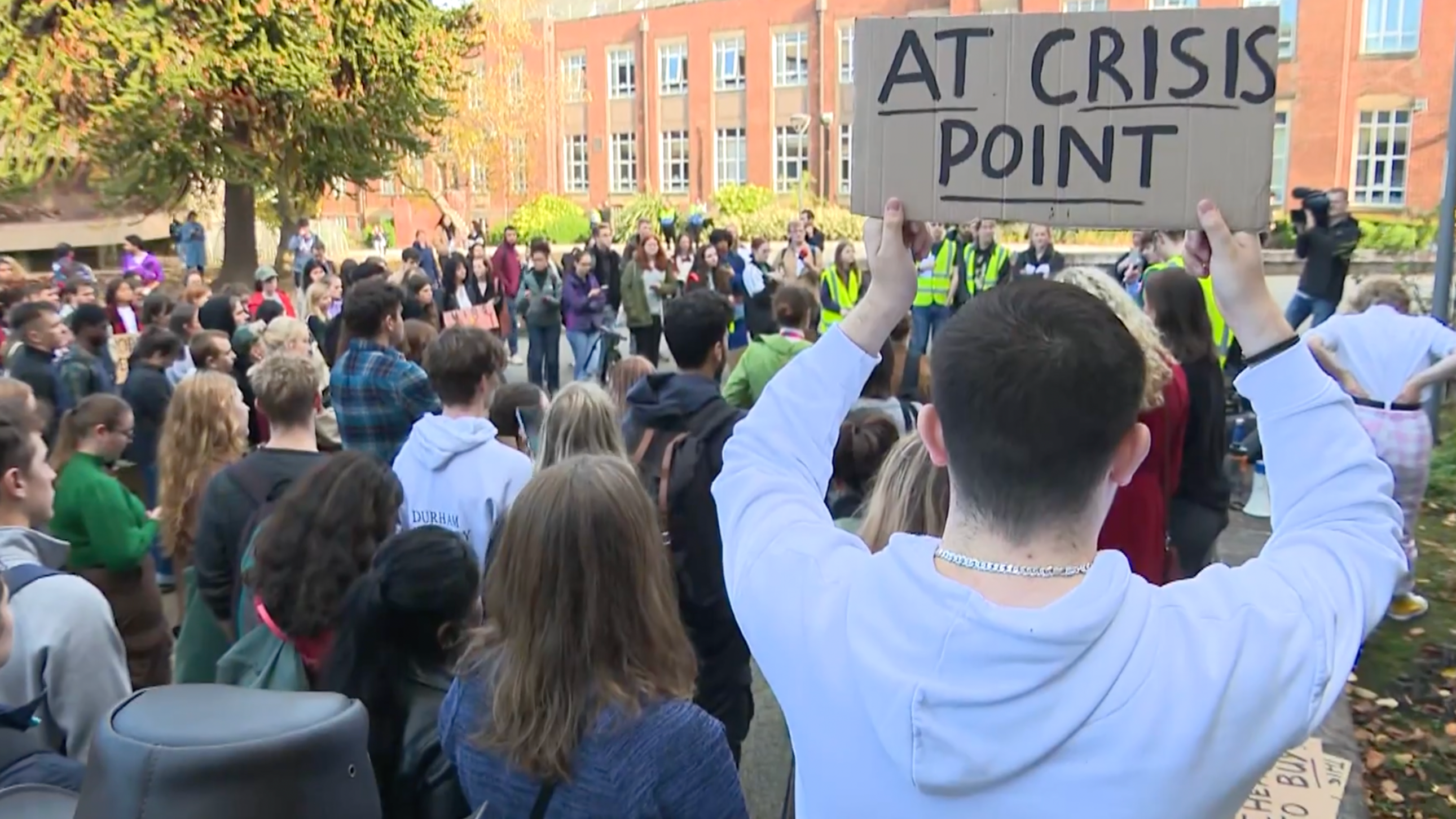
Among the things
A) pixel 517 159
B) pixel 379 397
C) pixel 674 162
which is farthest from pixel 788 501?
pixel 674 162

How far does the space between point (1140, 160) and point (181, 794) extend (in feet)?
4.94

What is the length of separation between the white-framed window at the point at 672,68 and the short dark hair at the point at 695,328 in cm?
4804

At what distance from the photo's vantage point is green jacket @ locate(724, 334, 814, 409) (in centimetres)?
555

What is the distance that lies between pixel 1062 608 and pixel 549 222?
4385 cm

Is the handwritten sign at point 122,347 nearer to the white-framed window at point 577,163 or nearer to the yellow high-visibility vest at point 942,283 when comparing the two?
the yellow high-visibility vest at point 942,283

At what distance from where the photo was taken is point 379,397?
5.46m

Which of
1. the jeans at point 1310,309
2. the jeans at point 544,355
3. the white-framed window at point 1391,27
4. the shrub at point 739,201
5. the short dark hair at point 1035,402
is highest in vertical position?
the white-framed window at point 1391,27

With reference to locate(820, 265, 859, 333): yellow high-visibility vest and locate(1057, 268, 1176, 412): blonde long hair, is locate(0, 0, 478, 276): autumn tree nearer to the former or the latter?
locate(820, 265, 859, 333): yellow high-visibility vest

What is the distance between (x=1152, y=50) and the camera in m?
1.79

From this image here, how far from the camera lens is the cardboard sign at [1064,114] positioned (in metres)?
1.75

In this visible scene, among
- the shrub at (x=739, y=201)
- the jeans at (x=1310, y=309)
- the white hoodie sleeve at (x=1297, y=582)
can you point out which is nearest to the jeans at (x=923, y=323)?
the jeans at (x=1310, y=309)

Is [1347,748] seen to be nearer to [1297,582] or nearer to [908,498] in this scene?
[908,498]

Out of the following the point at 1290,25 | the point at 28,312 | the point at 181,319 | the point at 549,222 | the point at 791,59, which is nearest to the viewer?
the point at 28,312

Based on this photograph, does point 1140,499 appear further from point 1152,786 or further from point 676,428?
point 1152,786
